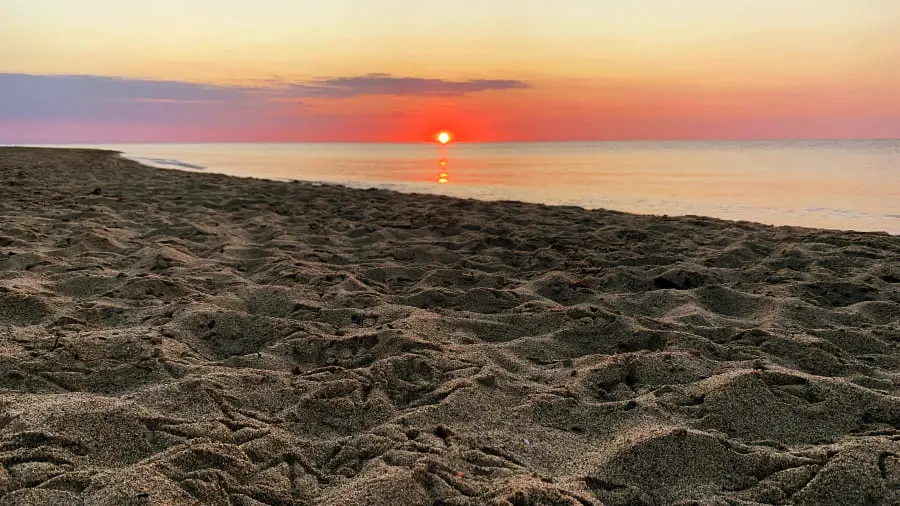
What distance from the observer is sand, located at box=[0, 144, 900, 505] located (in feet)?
5.98

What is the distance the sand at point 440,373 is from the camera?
1821mm

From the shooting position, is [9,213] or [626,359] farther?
[9,213]

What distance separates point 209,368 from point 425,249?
2825mm

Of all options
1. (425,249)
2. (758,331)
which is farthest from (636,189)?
(758,331)

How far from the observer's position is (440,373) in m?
2.61

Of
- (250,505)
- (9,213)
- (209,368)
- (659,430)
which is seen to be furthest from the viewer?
(9,213)

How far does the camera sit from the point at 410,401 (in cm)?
239

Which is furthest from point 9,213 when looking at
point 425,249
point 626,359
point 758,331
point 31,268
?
point 758,331

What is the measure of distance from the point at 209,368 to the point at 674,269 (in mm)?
3349

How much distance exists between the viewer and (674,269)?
4520mm

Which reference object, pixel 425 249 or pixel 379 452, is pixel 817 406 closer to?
pixel 379 452

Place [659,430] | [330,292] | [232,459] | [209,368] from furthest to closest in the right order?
[330,292], [209,368], [659,430], [232,459]

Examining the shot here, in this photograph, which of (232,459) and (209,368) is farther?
(209,368)

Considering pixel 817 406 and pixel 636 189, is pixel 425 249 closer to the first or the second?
pixel 817 406
